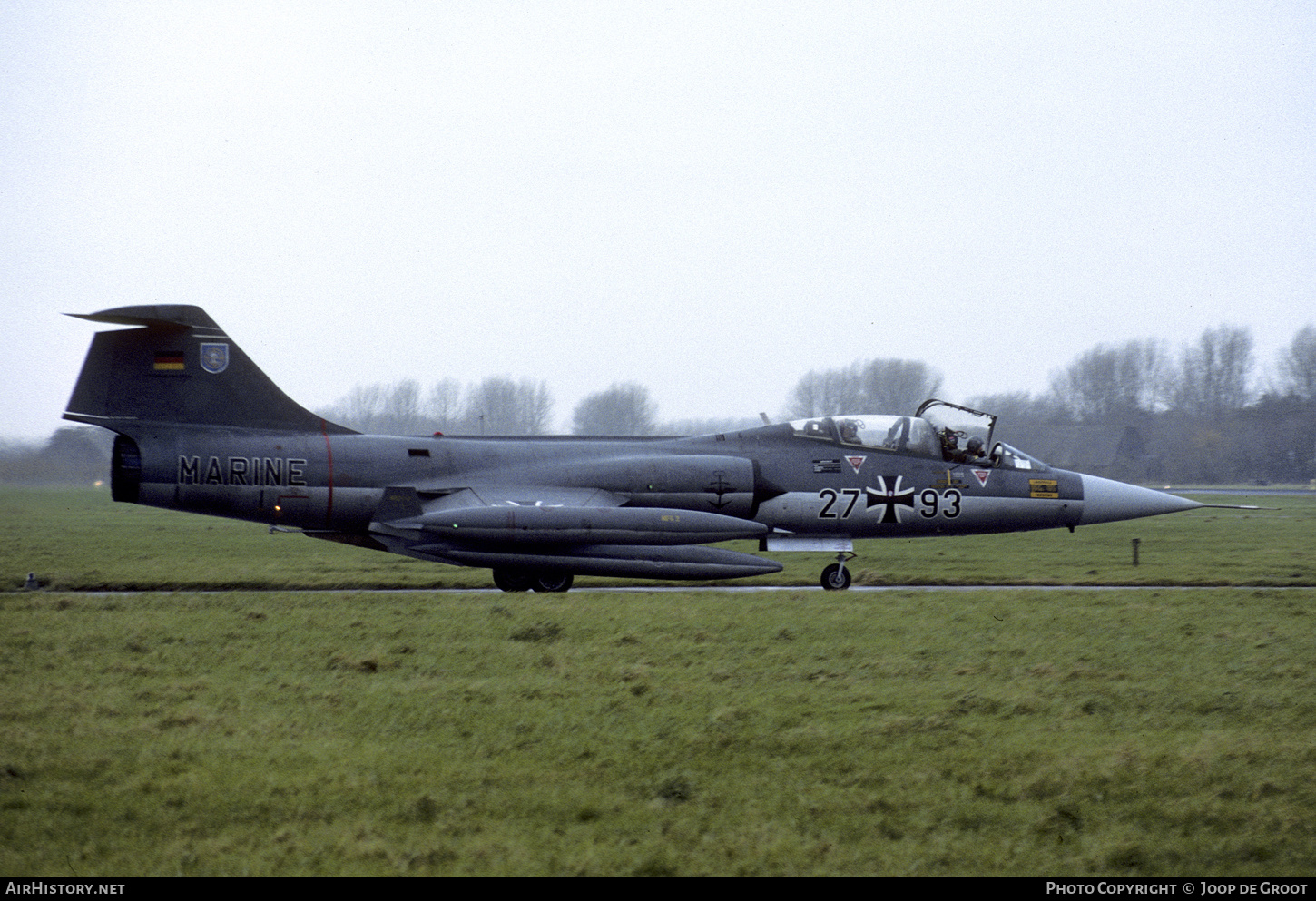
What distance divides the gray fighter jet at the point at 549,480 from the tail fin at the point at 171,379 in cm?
2

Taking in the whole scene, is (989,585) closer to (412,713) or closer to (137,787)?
(412,713)

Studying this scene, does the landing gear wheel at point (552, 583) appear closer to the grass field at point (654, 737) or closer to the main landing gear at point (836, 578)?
the grass field at point (654, 737)

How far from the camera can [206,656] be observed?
1058cm

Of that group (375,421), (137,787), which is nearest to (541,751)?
(137,787)

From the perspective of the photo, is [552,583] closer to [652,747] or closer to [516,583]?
[516,583]

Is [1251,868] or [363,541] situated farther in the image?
[363,541]

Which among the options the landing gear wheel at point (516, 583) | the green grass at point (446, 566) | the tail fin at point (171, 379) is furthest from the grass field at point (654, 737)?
the green grass at point (446, 566)

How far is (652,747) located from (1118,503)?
46.8 ft

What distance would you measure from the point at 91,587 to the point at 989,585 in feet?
49.3

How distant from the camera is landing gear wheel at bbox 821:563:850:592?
57.4ft

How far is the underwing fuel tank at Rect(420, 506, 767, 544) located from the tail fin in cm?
345

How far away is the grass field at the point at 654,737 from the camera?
17.9 feet

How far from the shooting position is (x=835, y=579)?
17.6 m

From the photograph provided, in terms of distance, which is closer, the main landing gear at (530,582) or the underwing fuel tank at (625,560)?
the underwing fuel tank at (625,560)
